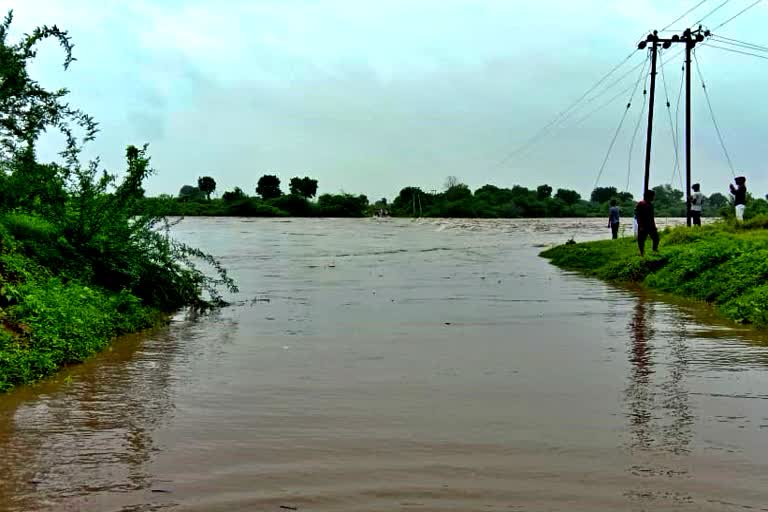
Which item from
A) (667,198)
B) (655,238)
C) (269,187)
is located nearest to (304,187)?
(269,187)

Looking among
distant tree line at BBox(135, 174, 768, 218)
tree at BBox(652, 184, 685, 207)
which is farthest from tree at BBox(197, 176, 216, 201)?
tree at BBox(652, 184, 685, 207)

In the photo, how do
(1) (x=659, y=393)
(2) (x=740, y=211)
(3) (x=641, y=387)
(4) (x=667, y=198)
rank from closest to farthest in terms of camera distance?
(1) (x=659, y=393), (3) (x=641, y=387), (2) (x=740, y=211), (4) (x=667, y=198)

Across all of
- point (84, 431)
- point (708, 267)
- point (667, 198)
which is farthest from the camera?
point (667, 198)

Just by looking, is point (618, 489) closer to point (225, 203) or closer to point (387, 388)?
point (387, 388)

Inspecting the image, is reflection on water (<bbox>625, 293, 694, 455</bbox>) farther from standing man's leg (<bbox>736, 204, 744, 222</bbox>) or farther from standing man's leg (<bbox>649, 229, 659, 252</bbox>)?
standing man's leg (<bbox>736, 204, 744, 222</bbox>)

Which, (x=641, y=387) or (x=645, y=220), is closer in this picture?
(x=641, y=387)

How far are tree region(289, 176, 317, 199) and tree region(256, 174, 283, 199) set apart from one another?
92.5 inches

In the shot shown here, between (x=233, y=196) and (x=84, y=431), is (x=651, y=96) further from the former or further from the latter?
(x=233, y=196)

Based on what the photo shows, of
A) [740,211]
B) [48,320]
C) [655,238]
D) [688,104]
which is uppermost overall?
[688,104]

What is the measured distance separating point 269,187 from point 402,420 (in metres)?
118

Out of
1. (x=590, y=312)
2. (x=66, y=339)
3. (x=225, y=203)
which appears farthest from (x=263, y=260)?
(x=225, y=203)

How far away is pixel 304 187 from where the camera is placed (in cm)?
12338

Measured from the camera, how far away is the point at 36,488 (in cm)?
437

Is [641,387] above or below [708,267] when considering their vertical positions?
below
